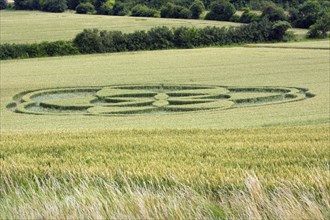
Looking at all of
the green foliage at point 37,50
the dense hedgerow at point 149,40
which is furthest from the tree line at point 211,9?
the green foliage at point 37,50

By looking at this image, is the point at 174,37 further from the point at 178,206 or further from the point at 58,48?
the point at 178,206

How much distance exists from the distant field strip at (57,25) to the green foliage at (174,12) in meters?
8.73

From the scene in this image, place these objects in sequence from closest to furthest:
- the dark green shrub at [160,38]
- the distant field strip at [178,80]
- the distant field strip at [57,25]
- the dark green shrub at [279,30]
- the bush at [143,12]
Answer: the distant field strip at [178,80]
the dark green shrub at [160,38]
the distant field strip at [57,25]
the dark green shrub at [279,30]
the bush at [143,12]

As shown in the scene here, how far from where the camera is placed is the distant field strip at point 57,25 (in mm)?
75125

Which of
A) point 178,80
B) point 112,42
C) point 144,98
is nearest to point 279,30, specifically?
point 112,42

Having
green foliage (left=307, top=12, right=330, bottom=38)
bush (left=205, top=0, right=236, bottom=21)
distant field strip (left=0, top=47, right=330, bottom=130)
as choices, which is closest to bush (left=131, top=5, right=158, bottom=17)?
bush (left=205, top=0, right=236, bottom=21)

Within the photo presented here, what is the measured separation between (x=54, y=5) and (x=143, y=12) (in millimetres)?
19201

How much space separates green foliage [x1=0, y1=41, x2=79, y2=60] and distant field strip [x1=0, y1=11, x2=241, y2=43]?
17.4 feet

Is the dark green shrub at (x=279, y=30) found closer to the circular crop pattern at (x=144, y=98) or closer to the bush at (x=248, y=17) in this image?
the bush at (x=248, y=17)

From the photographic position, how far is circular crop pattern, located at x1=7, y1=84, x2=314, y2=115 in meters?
31.9

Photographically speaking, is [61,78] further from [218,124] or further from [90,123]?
[218,124]

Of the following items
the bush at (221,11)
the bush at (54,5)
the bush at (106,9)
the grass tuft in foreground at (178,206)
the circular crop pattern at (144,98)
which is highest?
the bush at (54,5)

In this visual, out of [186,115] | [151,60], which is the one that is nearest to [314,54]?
[151,60]

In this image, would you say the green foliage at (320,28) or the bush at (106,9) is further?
the bush at (106,9)
